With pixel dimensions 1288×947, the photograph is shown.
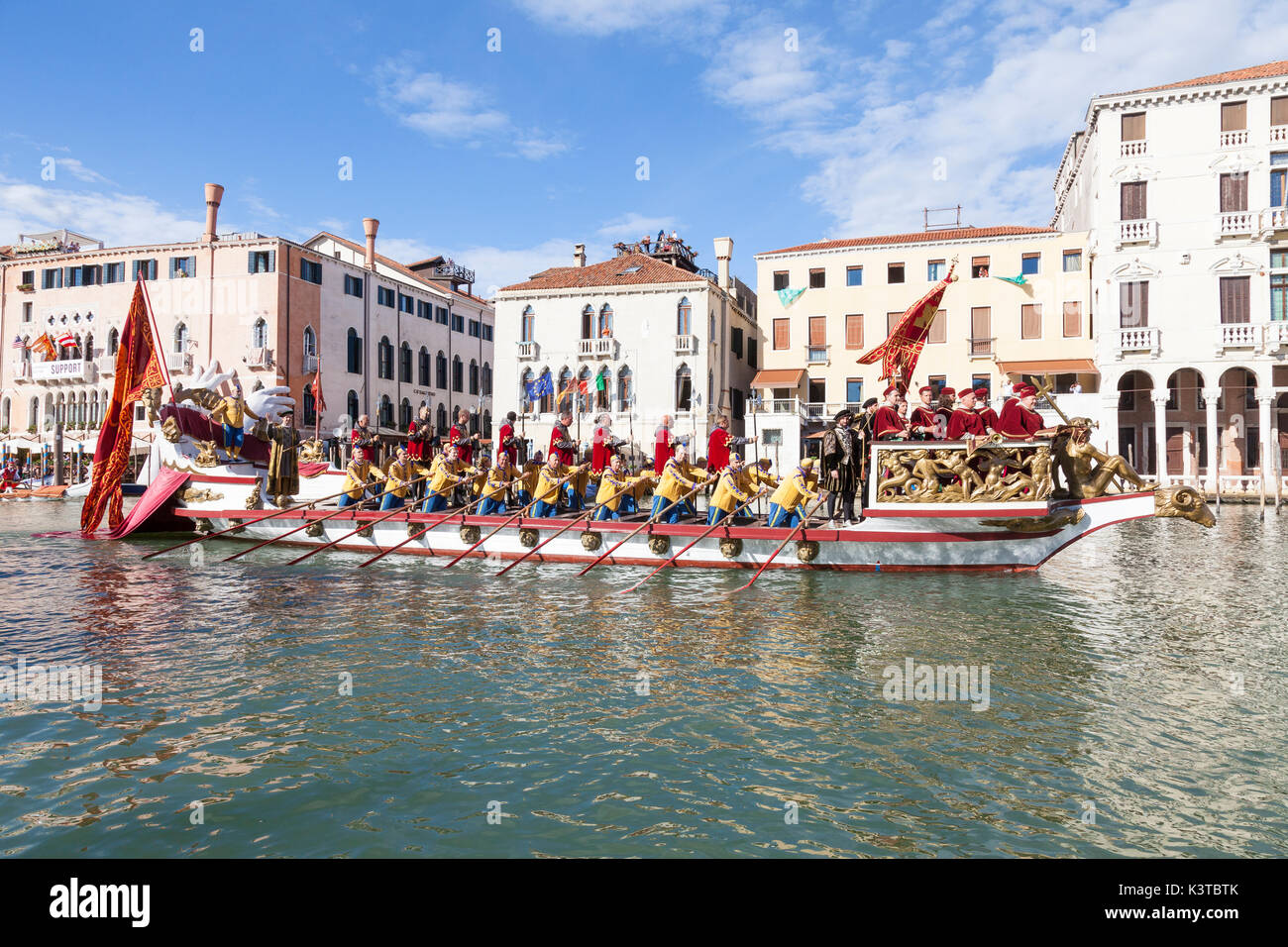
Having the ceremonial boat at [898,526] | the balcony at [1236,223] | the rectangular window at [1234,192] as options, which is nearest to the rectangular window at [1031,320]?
the balcony at [1236,223]

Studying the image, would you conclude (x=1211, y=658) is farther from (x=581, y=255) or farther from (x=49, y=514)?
(x=581, y=255)

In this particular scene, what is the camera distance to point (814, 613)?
11234mm

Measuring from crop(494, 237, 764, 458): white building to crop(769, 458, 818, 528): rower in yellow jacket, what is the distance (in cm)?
2644

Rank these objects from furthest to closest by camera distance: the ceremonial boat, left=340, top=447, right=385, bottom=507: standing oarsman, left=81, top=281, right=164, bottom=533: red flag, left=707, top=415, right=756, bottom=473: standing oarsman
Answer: left=81, top=281, right=164, bottom=533: red flag < left=340, top=447, right=385, bottom=507: standing oarsman < left=707, top=415, right=756, bottom=473: standing oarsman < the ceremonial boat

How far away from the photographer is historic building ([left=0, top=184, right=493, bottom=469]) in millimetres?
42719

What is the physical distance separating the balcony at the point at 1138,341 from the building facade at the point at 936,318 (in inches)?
64.0

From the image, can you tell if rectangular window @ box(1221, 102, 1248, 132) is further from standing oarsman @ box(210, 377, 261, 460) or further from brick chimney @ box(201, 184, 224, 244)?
brick chimney @ box(201, 184, 224, 244)

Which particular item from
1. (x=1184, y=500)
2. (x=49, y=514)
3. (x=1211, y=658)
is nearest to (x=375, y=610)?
(x=1211, y=658)

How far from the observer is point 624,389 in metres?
43.3

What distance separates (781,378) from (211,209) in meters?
31.7

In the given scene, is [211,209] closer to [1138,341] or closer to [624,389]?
[624,389]

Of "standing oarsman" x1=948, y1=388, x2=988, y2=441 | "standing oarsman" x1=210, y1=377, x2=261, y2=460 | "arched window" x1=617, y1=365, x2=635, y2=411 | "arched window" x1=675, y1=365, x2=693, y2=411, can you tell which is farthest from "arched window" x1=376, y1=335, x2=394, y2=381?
"standing oarsman" x1=948, y1=388, x2=988, y2=441

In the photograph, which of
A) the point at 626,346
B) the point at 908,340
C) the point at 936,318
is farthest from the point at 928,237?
the point at 908,340
